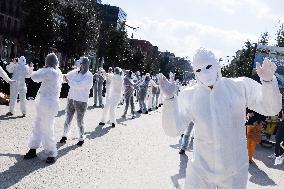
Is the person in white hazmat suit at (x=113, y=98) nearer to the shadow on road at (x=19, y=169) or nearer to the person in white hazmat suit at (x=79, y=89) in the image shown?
the person in white hazmat suit at (x=79, y=89)

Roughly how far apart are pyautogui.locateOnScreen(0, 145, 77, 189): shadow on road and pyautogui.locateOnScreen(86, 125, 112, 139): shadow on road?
131 inches

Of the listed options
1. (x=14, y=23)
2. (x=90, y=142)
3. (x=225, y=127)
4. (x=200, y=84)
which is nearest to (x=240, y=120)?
(x=225, y=127)

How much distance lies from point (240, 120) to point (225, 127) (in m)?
0.18

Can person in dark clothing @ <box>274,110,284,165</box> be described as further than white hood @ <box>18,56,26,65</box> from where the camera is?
No

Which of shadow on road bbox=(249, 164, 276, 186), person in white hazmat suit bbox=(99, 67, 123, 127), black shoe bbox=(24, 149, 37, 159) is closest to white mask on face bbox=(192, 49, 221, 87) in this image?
black shoe bbox=(24, 149, 37, 159)

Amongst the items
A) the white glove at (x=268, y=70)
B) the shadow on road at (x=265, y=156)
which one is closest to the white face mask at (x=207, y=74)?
the white glove at (x=268, y=70)

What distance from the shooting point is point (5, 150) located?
8.81 metres

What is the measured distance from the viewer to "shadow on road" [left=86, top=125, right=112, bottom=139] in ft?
40.8

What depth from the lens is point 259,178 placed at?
10.1 metres

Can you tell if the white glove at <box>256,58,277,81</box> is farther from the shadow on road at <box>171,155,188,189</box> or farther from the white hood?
the white hood

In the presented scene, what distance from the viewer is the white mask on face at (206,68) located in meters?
4.05

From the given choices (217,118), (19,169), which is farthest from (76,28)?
(217,118)

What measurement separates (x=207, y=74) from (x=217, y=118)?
40 cm

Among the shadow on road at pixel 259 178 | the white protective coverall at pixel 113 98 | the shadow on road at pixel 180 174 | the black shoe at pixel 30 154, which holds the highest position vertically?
the white protective coverall at pixel 113 98
